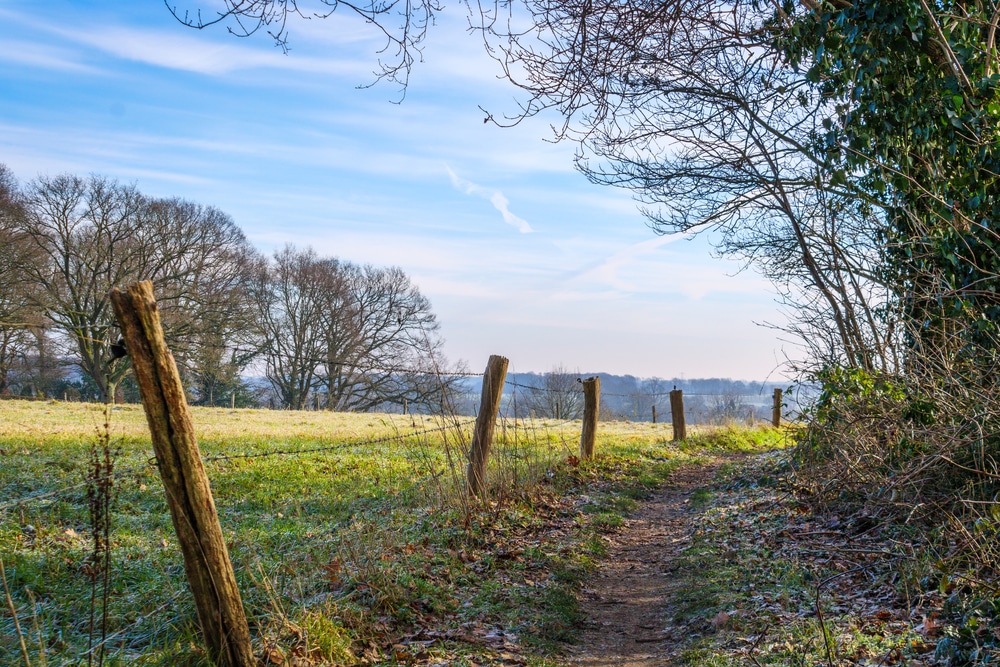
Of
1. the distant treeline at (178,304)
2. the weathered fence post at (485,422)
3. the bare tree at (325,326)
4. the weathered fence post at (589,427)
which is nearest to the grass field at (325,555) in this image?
the weathered fence post at (485,422)

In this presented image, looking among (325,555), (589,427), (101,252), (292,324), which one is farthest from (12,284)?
(325,555)

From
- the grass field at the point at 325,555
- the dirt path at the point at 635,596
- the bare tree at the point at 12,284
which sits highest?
the bare tree at the point at 12,284

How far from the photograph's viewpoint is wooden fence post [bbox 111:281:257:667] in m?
3.41

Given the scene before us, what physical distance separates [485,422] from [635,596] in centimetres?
258

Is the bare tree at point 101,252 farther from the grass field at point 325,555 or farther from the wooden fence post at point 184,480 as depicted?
the wooden fence post at point 184,480

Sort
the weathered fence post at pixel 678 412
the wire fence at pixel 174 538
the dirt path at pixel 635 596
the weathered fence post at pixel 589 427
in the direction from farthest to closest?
the weathered fence post at pixel 678 412 < the weathered fence post at pixel 589 427 < the dirt path at pixel 635 596 < the wire fence at pixel 174 538

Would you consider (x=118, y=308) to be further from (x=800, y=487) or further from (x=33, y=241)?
(x=33, y=241)

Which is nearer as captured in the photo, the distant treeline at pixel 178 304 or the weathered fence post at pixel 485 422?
the weathered fence post at pixel 485 422

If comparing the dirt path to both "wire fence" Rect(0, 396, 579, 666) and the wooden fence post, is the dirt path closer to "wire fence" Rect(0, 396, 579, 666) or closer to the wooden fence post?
"wire fence" Rect(0, 396, 579, 666)

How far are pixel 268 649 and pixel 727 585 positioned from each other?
12.5 feet

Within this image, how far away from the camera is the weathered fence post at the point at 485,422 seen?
759 centimetres

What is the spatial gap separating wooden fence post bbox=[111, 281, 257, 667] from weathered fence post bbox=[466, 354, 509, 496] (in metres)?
3.84

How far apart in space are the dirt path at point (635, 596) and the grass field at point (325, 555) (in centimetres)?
24

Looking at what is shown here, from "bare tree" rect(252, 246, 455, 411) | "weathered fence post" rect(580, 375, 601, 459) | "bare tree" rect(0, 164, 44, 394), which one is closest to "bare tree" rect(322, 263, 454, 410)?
"bare tree" rect(252, 246, 455, 411)
